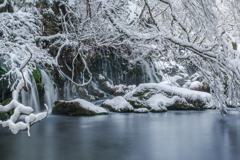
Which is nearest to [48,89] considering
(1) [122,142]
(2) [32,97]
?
(2) [32,97]

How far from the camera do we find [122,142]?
488 cm

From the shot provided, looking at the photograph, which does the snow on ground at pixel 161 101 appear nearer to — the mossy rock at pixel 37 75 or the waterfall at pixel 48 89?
the waterfall at pixel 48 89

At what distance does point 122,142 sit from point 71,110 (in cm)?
438

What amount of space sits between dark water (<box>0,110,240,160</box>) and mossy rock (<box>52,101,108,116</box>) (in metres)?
1.59

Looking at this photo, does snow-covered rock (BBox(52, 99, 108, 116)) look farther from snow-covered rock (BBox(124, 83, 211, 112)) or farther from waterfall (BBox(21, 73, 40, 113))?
snow-covered rock (BBox(124, 83, 211, 112))

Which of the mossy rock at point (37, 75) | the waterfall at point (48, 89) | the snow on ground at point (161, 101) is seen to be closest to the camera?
the mossy rock at point (37, 75)

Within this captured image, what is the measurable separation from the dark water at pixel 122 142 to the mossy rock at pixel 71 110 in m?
1.59

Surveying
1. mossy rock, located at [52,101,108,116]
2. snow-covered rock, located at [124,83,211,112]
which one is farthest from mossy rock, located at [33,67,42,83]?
snow-covered rock, located at [124,83,211,112]

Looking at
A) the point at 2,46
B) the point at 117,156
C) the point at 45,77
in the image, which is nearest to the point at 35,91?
the point at 45,77

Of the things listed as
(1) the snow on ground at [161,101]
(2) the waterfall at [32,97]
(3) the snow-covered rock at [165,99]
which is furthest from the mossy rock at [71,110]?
(1) the snow on ground at [161,101]

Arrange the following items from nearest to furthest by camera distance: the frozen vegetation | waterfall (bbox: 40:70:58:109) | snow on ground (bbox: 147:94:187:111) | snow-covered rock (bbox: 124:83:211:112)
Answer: the frozen vegetation → waterfall (bbox: 40:70:58:109) → snow on ground (bbox: 147:94:187:111) → snow-covered rock (bbox: 124:83:211:112)

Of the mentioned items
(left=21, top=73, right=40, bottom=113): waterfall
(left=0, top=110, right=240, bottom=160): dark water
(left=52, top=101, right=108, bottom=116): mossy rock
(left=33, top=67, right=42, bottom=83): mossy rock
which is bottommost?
(left=0, top=110, right=240, bottom=160): dark water

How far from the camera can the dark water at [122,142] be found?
396cm

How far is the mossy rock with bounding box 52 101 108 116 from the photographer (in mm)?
8622
